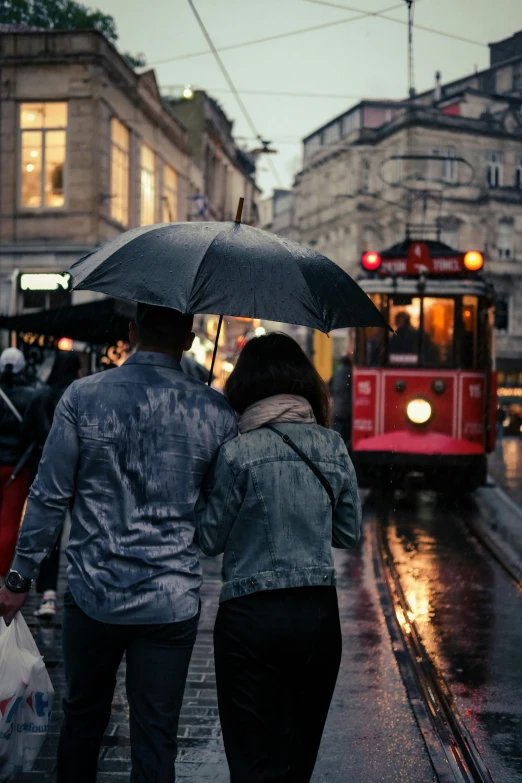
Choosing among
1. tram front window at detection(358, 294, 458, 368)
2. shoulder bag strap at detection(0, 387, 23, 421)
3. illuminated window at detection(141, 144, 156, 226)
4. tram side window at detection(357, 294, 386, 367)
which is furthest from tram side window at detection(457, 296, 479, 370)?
illuminated window at detection(141, 144, 156, 226)

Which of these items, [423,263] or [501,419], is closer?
[423,263]

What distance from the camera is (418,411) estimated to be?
13.5 metres

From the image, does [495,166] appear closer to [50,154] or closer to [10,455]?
[50,154]

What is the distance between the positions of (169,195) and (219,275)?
28.5m

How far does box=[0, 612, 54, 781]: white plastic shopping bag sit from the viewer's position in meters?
3.41

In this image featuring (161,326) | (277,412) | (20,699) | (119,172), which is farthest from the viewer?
(119,172)

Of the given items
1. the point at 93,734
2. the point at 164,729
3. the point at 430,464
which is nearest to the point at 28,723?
the point at 93,734

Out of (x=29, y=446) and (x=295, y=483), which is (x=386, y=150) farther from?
(x=295, y=483)

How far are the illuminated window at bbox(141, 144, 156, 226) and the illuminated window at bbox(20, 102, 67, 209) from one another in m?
4.52

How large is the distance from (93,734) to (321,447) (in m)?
1.15

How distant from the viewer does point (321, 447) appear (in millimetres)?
3096

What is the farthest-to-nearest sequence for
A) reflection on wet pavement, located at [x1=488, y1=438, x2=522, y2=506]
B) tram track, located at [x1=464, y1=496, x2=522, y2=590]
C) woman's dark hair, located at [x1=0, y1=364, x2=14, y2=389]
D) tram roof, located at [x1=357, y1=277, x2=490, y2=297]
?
1. reflection on wet pavement, located at [x1=488, y1=438, x2=522, y2=506]
2. tram roof, located at [x1=357, y1=277, x2=490, y2=297]
3. tram track, located at [x1=464, y1=496, x2=522, y2=590]
4. woman's dark hair, located at [x1=0, y1=364, x2=14, y2=389]

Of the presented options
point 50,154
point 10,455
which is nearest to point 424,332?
point 10,455

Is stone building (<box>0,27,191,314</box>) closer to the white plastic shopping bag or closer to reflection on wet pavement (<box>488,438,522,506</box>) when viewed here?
reflection on wet pavement (<box>488,438,522,506</box>)
